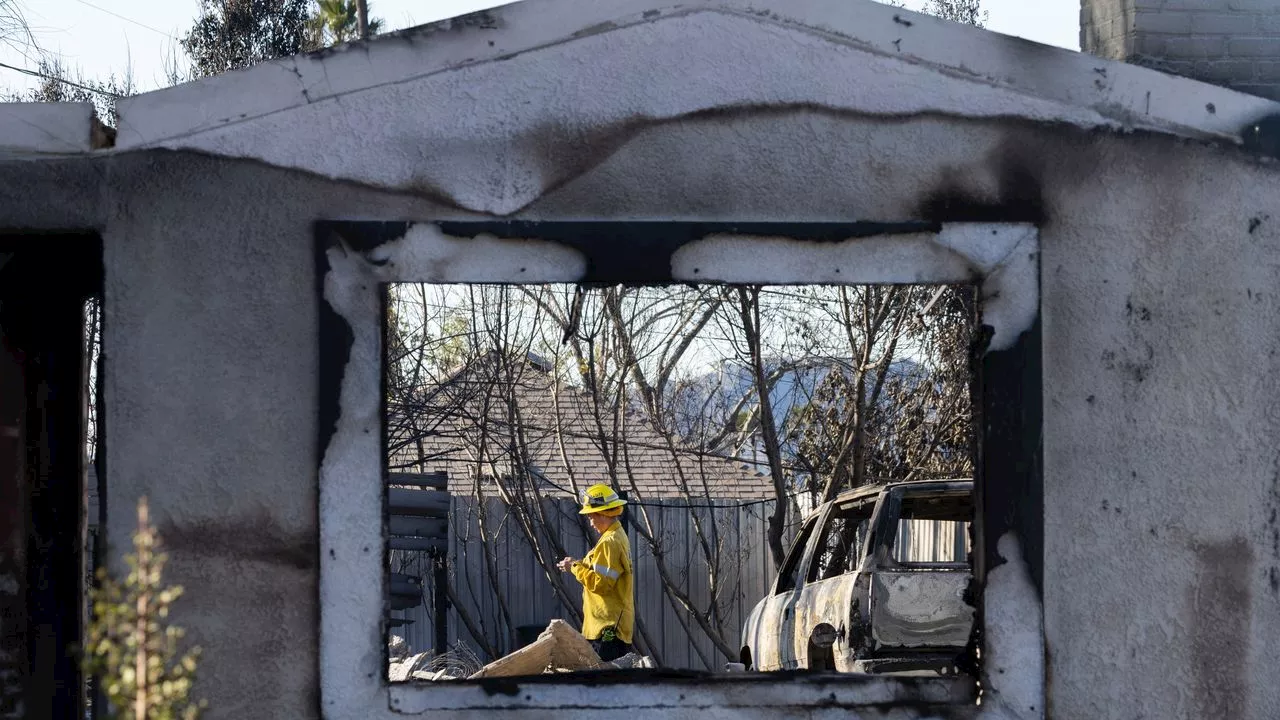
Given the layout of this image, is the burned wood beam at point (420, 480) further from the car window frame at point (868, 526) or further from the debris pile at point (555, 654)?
the car window frame at point (868, 526)

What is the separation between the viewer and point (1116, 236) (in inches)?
205

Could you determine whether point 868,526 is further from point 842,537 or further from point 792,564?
point 792,564

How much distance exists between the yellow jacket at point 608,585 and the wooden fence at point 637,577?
657cm

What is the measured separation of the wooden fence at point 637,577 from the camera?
1692 cm

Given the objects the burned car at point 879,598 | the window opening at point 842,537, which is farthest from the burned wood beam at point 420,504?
the window opening at point 842,537

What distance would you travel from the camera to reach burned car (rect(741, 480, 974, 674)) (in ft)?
26.2

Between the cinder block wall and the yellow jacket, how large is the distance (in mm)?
5141

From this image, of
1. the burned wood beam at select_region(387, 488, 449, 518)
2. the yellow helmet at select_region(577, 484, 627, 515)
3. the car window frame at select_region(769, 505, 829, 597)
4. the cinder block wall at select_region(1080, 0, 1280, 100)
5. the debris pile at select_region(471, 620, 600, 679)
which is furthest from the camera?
the burned wood beam at select_region(387, 488, 449, 518)

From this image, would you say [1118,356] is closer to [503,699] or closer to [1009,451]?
[1009,451]

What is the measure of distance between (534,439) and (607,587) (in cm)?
471

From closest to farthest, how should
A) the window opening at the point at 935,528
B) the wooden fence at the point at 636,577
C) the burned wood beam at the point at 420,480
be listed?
the window opening at the point at 935,528 → the burned wood beam at the point at 420,480 → the wooden fence at the point at 636,577

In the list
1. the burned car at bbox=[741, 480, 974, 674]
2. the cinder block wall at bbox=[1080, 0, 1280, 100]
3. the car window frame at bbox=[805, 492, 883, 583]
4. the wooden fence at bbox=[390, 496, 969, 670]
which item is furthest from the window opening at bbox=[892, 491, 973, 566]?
the cinder block wall at bbox=[1080, 0, 1280, 100]

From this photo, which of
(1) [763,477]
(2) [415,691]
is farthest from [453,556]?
(2) [415,691]

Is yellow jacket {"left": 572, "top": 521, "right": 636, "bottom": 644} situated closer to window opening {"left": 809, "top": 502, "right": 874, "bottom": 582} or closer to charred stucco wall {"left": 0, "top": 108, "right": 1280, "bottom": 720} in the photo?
window opening {"left": 809, "top": 502, "right": 874, "bottom": 582}
